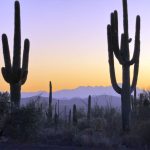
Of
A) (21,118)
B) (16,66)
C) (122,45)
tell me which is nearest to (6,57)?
(16,66)

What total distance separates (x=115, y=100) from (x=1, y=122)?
132 metres

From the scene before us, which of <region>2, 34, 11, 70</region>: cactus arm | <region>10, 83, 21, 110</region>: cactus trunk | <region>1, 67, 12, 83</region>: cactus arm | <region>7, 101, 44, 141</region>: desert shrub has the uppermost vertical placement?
<region>2, 34, 11, 70</region>: cactus arm

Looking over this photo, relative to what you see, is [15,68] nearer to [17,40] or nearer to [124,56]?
[17,40]

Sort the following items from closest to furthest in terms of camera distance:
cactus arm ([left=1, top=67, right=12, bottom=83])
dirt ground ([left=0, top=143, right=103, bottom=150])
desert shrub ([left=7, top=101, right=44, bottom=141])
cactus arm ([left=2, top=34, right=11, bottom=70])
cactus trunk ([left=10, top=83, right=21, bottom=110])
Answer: dirt ground ([left=0, top=143, right=103, bottom=150]), desert shrub ([left=7, top=101, right=44, bottom=141]), cactus arm ([left=1, top=67, right=12, bottom=83]), cactus arm ([left=2, top=34, right=11, bottom=70]), cactus trunk ([left=10, top=83, right=21, bottom=110])

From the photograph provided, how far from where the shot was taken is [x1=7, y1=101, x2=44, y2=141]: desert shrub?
25953mm

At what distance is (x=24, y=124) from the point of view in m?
26.1

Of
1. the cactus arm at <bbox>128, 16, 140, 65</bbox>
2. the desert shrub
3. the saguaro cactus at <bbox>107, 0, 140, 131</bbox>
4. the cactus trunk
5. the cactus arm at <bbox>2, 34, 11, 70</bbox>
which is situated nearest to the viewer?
the desert shrub

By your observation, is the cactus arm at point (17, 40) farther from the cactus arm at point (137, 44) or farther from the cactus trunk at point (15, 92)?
the cactus arm at point (137, 44)

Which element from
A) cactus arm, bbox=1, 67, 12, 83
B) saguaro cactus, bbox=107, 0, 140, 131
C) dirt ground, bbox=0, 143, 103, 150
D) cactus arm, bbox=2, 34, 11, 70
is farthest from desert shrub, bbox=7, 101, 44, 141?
saguaro cactus, bbox=107, 0, 140, 131

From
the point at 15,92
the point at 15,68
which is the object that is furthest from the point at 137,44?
the point at 15,92

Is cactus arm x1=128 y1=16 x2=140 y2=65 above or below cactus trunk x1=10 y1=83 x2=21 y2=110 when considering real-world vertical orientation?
above

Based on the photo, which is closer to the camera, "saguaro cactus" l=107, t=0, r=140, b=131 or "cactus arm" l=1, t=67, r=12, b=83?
"cactus arm" l=1, t=67, r=12, b=83

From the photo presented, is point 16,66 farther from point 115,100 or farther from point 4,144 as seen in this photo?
point 115,100

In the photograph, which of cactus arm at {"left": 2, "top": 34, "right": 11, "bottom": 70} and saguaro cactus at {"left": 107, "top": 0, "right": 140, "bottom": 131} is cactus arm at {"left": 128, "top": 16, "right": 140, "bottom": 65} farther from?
cactus arm at {"left": 2, "top": 34, "right": 11, "bottom": 70}
